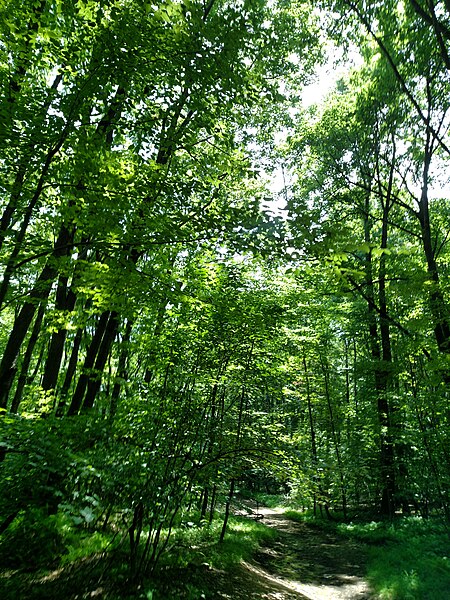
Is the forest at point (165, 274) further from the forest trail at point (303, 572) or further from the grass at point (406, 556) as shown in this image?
the forest trail at point (303, 572)

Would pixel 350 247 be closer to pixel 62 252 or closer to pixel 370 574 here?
pixel 62 252

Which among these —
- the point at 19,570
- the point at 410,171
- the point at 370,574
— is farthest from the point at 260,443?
the point at 410,171

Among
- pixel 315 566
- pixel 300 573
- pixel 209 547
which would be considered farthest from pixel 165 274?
pixel 315 566

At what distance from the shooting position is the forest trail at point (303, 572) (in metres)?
6.25

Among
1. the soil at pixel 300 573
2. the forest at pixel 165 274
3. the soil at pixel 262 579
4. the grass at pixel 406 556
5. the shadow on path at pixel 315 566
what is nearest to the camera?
the forest at pixel 165 274

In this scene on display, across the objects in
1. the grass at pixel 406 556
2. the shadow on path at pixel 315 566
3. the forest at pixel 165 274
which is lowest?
the shadow on path at pixel 315 566

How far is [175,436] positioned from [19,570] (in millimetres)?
2640

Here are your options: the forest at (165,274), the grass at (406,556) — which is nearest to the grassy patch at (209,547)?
the forest at (165,274)

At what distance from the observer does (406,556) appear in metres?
8.61

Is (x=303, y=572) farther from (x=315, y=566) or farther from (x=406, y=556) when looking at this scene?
(x=406, y=556)

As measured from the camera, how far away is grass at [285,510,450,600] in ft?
21.9

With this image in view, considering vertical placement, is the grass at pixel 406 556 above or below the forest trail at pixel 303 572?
above

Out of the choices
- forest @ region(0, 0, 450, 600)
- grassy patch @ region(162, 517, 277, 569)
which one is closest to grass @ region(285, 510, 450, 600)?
forest @ region(0, 0, 450, 600)

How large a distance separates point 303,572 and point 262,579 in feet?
7.73
